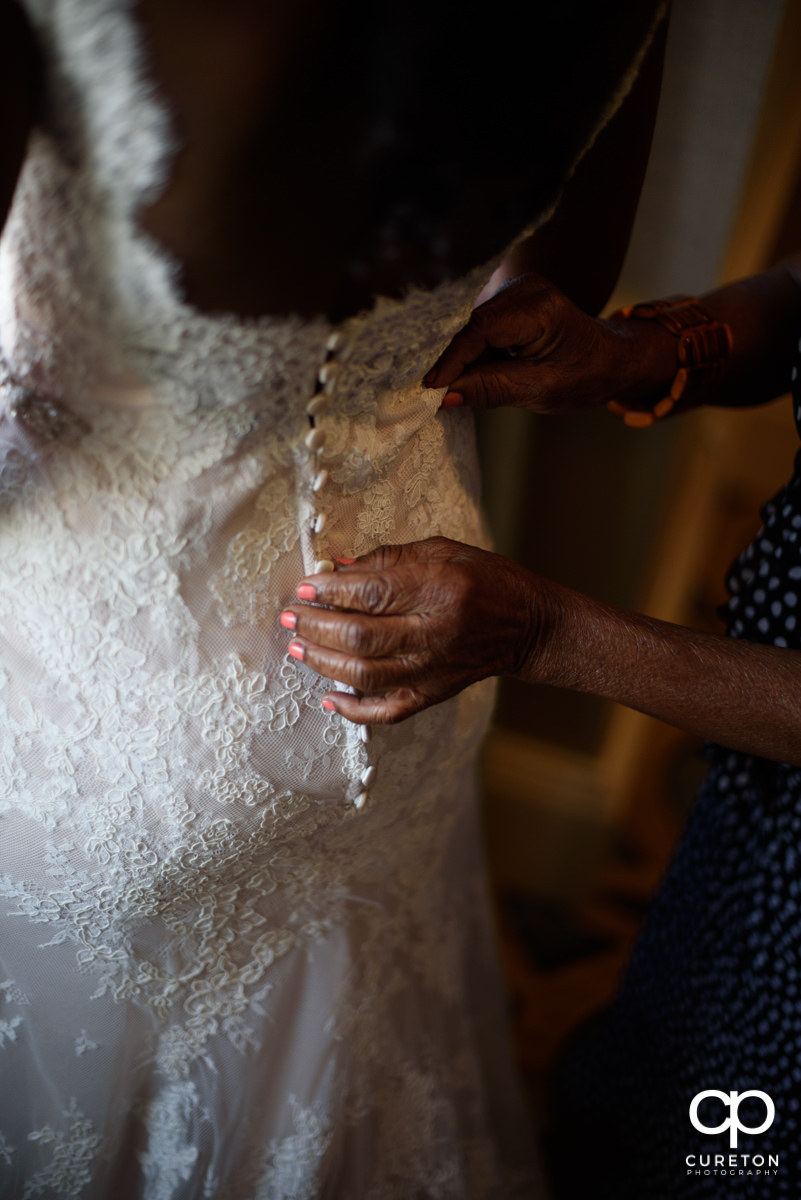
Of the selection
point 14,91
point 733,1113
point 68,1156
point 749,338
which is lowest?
point 733,1113

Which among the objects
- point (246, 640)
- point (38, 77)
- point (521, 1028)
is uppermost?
point (38, 77)

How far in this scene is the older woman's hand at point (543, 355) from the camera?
2.01 ft

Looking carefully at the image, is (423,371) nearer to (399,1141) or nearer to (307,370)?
(307,370)

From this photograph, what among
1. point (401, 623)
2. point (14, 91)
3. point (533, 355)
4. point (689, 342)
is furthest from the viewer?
point (689, 342)

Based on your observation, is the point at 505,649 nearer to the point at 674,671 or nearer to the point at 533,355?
the point at 674,671

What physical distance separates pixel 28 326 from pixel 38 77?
127 millimetres

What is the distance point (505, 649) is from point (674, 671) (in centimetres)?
15

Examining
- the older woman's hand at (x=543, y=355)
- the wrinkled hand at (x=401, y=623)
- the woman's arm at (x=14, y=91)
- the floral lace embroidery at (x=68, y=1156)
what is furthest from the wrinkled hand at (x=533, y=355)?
the floral lace embroidery at (x=68, y=1156)

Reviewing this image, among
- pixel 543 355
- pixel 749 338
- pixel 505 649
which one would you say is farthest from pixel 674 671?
pixel 749 338

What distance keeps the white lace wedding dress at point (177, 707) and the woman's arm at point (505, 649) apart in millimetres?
40

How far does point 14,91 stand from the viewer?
14.4 inches

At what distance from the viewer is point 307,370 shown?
47cm

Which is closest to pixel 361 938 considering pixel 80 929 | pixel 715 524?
pixel 80 929
